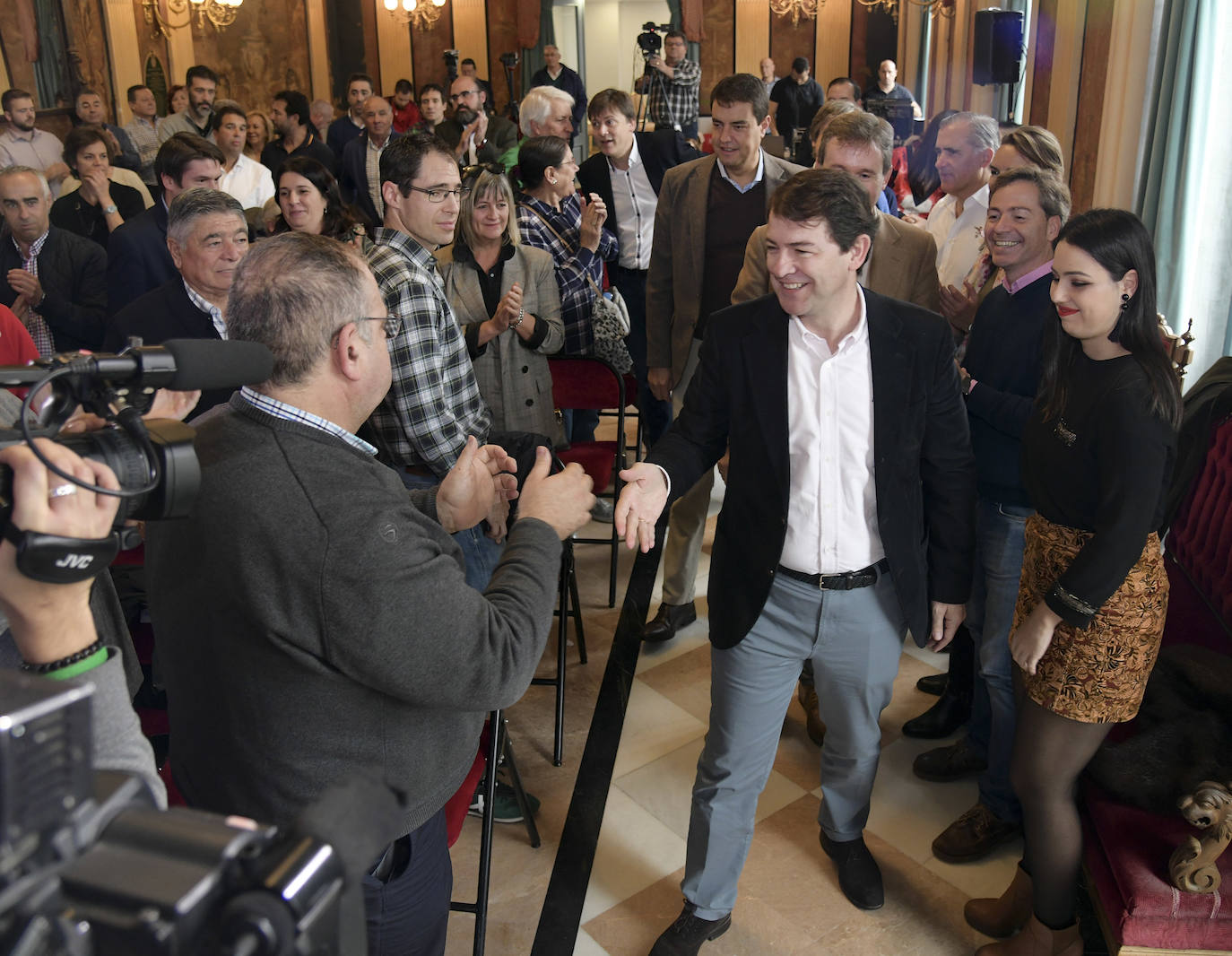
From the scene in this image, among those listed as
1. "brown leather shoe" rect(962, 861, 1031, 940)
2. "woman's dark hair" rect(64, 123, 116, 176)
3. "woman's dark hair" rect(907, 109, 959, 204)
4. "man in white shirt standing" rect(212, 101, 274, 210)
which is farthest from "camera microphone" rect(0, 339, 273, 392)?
"woman's dark hair" rect(907, 109, 959, 204)

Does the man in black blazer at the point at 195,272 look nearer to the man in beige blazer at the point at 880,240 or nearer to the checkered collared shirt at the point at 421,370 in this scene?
the checkered collared shirt at the point at 421,370

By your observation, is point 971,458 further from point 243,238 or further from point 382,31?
point 382,31

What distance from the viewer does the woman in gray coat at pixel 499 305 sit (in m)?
3.47

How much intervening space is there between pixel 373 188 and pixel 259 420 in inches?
266

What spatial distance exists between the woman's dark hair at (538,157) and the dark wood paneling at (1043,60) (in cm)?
416

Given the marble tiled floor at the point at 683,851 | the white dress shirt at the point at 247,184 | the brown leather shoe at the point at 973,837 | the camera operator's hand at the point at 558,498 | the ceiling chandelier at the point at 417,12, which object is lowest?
the marble tiled floor at the point at 683,851

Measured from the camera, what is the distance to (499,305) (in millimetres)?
3416

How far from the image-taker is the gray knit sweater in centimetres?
142

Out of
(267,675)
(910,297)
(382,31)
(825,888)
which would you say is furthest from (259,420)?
(382,31)

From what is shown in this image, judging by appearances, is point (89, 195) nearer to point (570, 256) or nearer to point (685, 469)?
point (570, 256)

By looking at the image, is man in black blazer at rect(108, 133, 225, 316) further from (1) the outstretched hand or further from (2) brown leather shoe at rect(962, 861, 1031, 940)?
(2) brown leather shoe at rect(962, 861, 1031, 940)

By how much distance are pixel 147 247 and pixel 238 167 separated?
2580mm

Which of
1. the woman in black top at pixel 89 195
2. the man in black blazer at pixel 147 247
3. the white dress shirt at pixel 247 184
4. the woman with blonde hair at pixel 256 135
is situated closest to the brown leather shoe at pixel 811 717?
the man in black blazer at pixel 147 247

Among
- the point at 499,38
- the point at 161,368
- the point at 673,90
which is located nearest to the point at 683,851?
the point at 161,368
